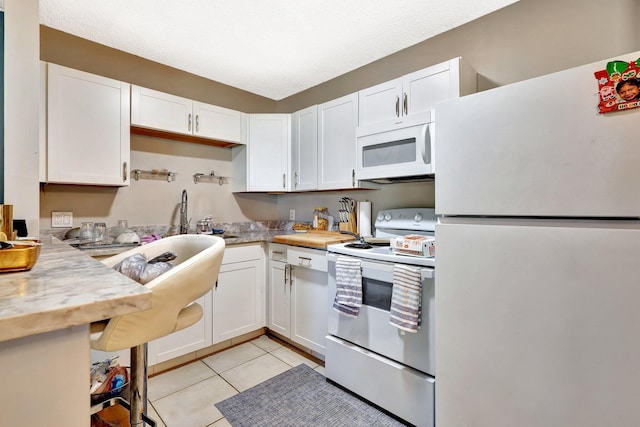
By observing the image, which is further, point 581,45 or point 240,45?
point 240,45

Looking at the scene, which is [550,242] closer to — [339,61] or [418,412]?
[418,412]

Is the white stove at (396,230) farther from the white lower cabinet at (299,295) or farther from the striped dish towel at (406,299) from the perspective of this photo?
the white lower cabinet at (299,295)

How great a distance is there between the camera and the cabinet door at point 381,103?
216 centimetres

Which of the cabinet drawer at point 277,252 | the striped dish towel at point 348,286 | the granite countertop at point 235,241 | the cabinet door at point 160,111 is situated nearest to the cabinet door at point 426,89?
the striped dish towel at point 348,286

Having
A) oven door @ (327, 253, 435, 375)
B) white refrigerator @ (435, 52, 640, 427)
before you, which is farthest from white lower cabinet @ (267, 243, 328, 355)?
white refrigerator @ (435, 52, 640, 427)

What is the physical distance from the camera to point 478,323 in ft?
4.21

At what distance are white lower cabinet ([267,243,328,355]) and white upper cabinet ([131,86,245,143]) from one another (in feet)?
3.79

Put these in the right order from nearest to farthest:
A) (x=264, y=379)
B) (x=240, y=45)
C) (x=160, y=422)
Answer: (x=160, y=422)
(x=264, y=379)
(x=240, y=45)

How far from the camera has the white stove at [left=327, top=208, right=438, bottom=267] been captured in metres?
1.70

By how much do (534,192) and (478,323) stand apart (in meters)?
0.57

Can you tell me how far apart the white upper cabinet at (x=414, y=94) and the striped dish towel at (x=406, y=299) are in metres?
0.94

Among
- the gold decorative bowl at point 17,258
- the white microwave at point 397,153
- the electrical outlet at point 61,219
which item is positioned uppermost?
the white microwave at point 397,153

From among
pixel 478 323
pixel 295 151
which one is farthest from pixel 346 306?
pixel 295 151

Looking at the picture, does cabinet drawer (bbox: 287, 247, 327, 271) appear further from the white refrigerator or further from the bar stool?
the bar stool
